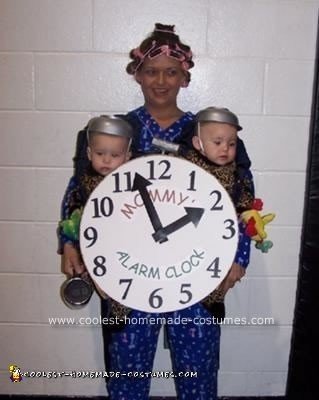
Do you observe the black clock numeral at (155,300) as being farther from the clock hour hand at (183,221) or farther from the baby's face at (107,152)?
the baby's face at (107,152)

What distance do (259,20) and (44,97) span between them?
2.24 feet

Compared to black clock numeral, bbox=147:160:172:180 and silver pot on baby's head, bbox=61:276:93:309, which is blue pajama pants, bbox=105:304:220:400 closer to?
silver pot on baby's head, bbox=61:276:93:309

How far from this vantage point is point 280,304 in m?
1.46

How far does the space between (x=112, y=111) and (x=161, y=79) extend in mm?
249

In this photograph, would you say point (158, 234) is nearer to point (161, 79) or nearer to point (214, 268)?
point (214, 268)

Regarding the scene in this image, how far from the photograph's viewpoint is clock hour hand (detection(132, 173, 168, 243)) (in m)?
1.08

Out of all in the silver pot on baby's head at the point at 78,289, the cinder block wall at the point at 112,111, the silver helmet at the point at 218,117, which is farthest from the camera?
the cinder block wall at the point at 112,111

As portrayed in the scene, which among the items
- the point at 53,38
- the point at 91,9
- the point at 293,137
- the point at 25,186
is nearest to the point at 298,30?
the point at 293,137

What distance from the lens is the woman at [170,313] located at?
1.15m

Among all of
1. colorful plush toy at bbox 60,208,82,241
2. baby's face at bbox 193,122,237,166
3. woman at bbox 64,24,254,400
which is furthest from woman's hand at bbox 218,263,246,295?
colorful plush toy at bbox 60,208,82,241

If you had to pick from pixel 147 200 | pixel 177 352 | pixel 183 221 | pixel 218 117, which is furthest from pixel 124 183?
pixel 177 352

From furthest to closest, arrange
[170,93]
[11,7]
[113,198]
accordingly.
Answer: [11,7]
[170,93]
[113,198]

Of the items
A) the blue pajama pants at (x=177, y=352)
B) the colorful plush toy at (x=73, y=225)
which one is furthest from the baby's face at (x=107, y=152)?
the blue pajama pants at (x=177, y=352)

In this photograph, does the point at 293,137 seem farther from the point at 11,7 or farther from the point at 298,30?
the point at 11,7
